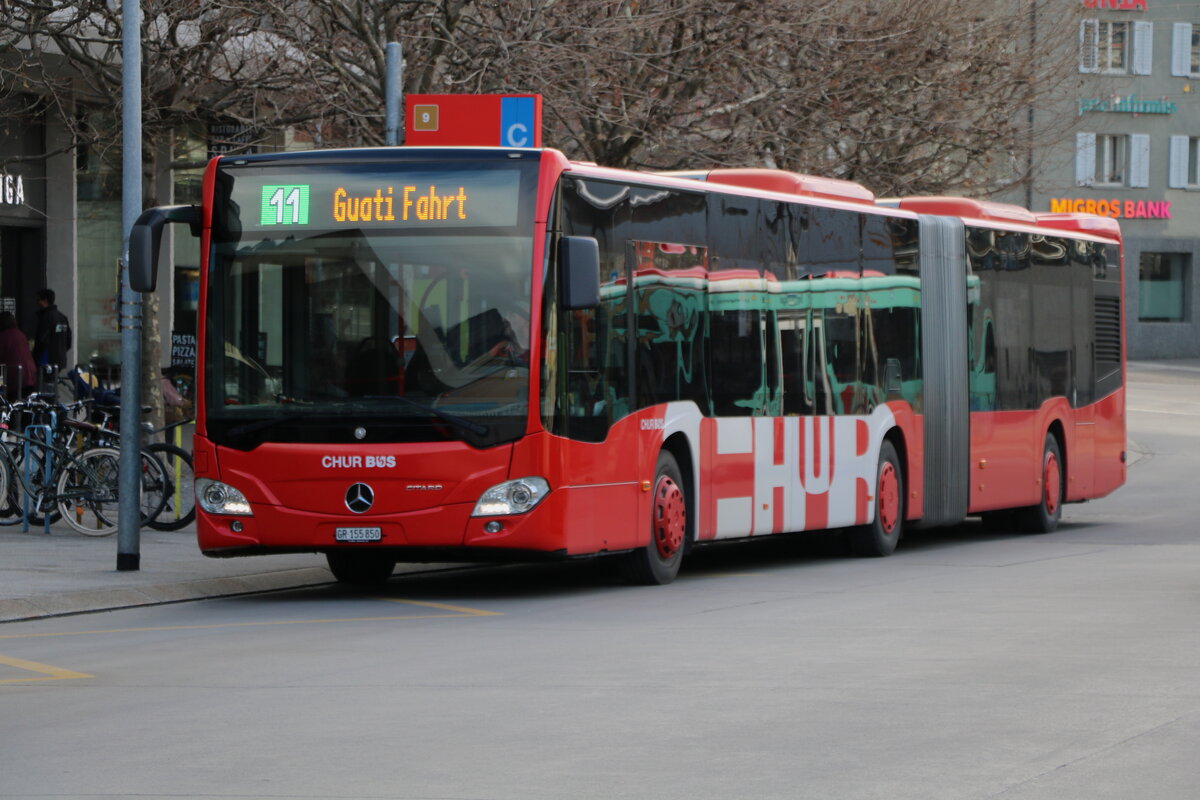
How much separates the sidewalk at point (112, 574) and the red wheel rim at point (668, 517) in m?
2.56

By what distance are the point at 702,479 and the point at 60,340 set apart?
41.3 ft

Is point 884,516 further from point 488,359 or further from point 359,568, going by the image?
point 488,359

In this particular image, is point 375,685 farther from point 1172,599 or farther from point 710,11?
point 710,11

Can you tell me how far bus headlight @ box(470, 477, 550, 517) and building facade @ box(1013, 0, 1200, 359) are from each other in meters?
47.6

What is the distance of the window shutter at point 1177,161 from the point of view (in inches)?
2414

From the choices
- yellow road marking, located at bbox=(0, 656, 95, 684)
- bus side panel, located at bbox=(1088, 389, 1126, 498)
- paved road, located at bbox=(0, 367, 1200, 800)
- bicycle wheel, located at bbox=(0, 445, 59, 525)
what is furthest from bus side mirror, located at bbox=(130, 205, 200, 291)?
bus side panel, located at bbox=(1088, 389, 1126, 498)

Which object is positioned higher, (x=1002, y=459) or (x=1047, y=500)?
(x=1002, y=459)

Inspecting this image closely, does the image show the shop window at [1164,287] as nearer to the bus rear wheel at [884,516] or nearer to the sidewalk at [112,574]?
the bus rear wheel at [884,516]

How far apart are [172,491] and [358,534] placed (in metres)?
5.33

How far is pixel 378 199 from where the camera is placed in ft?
46.9

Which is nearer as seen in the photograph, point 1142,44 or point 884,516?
point 884,516

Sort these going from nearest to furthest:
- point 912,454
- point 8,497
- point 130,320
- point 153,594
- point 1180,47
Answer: point 153,594 → point 130,320 → point 8,497 → point 912,454 → point 1180,47

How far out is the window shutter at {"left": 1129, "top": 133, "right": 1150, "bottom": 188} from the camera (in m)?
60.8

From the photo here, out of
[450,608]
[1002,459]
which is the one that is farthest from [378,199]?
[1002,459]
